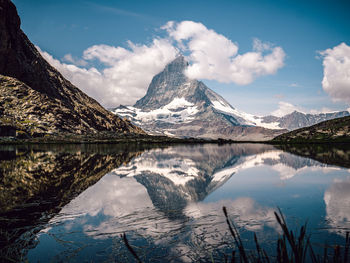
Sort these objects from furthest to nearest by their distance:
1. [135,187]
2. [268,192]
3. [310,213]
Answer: [135,187], [268,192], [310,213]

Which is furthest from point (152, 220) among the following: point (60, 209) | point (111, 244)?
point (60, 209)

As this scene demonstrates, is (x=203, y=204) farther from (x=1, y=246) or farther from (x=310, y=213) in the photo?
(x=1, y=246)

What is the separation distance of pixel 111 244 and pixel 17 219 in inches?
371

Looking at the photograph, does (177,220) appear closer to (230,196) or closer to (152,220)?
(152,220)

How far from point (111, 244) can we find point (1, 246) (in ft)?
20.5

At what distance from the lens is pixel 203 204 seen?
25125mm

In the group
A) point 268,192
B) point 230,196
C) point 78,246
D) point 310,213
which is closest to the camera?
point 78,246

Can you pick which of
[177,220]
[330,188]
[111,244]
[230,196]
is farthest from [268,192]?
[111,244]

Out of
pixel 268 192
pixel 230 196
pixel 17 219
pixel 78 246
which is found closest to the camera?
pixel 78 246

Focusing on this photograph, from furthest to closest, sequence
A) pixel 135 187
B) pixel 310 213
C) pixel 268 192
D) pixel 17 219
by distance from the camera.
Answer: pixel 135 187 → pixel 268 192 → pixel 310 213 → pixel 17 219

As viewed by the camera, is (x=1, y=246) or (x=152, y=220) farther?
(x=152, y=220)

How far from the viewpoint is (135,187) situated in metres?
34.8

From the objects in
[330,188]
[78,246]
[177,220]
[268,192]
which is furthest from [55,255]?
[330,188]

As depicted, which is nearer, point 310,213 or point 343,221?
point 343,221
